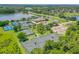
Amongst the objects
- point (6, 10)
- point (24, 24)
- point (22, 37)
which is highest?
point (6, 10)

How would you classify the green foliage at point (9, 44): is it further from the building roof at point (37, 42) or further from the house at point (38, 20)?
the house at point (38, 20)

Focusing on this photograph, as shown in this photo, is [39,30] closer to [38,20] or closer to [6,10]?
[38,20]

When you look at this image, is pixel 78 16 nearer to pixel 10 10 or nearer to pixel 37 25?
pixel 37 25

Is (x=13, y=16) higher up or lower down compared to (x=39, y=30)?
higher up

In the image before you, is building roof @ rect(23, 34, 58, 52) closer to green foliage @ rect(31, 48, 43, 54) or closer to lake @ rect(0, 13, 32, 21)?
green foliage @ rect(31, 48, 43, 54)

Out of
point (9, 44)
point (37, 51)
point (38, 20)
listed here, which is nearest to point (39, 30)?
point (38, 20)

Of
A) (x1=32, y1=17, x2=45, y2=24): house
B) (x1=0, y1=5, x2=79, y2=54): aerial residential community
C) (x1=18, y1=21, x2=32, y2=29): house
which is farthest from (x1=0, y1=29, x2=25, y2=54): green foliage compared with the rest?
(x1=32, y1=17, x2=45, y2=24): house

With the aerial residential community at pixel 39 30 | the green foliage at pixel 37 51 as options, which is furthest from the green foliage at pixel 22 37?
the green foliage at pixel 37 51

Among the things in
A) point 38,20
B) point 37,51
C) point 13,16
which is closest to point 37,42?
point 37,51
